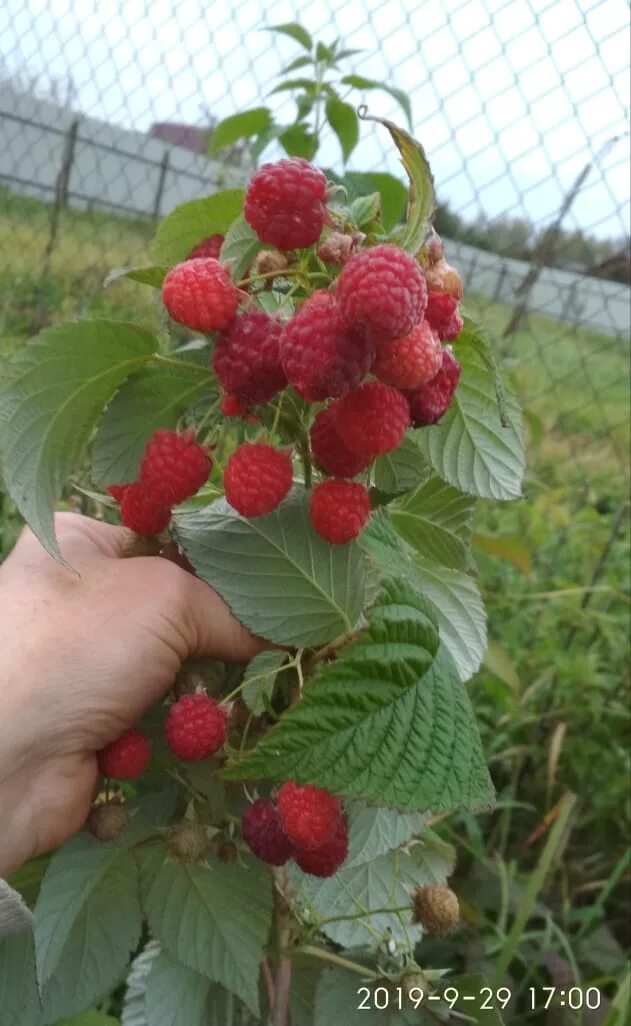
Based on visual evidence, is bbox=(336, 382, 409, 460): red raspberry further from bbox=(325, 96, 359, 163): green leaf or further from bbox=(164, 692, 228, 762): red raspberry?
bbox=(325, 96, 359, 163): green leaf

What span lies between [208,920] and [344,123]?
0.98 meters

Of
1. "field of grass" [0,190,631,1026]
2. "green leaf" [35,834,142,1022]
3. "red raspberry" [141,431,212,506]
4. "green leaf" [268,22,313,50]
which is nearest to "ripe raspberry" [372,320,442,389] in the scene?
"red raspberry" [141,431,212,506]

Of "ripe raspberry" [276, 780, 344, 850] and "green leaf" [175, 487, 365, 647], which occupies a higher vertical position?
"green leaf" [175, 487, 365, 647]

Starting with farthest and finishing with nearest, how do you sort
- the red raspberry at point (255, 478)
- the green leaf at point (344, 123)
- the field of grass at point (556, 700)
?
the green leaf at point (344, 123) < the field of grass at point (556, 700) < the red raspberry at point (255, 478)

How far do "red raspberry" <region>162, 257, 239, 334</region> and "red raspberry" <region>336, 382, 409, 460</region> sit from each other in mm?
66

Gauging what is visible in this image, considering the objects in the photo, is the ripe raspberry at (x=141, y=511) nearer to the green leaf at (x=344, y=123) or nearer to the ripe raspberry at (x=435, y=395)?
the ripe raspberry at (x=435, y=395)

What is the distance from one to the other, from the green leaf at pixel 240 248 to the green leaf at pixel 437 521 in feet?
0.66

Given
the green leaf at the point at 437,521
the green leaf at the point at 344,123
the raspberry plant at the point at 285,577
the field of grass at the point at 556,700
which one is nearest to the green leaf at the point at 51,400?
the raspberry plant at the point at 285,577

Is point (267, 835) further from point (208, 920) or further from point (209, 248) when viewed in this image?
point (209, 248)

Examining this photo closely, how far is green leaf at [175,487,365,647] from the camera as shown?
48 cm

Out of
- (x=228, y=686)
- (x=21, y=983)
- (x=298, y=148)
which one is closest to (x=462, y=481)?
(x=228, y=686)

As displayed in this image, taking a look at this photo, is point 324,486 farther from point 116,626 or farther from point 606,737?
point 606,737

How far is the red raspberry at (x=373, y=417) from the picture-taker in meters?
0.39

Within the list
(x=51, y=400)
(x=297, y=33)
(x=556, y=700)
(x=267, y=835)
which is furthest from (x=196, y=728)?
(x=297, y=33)
